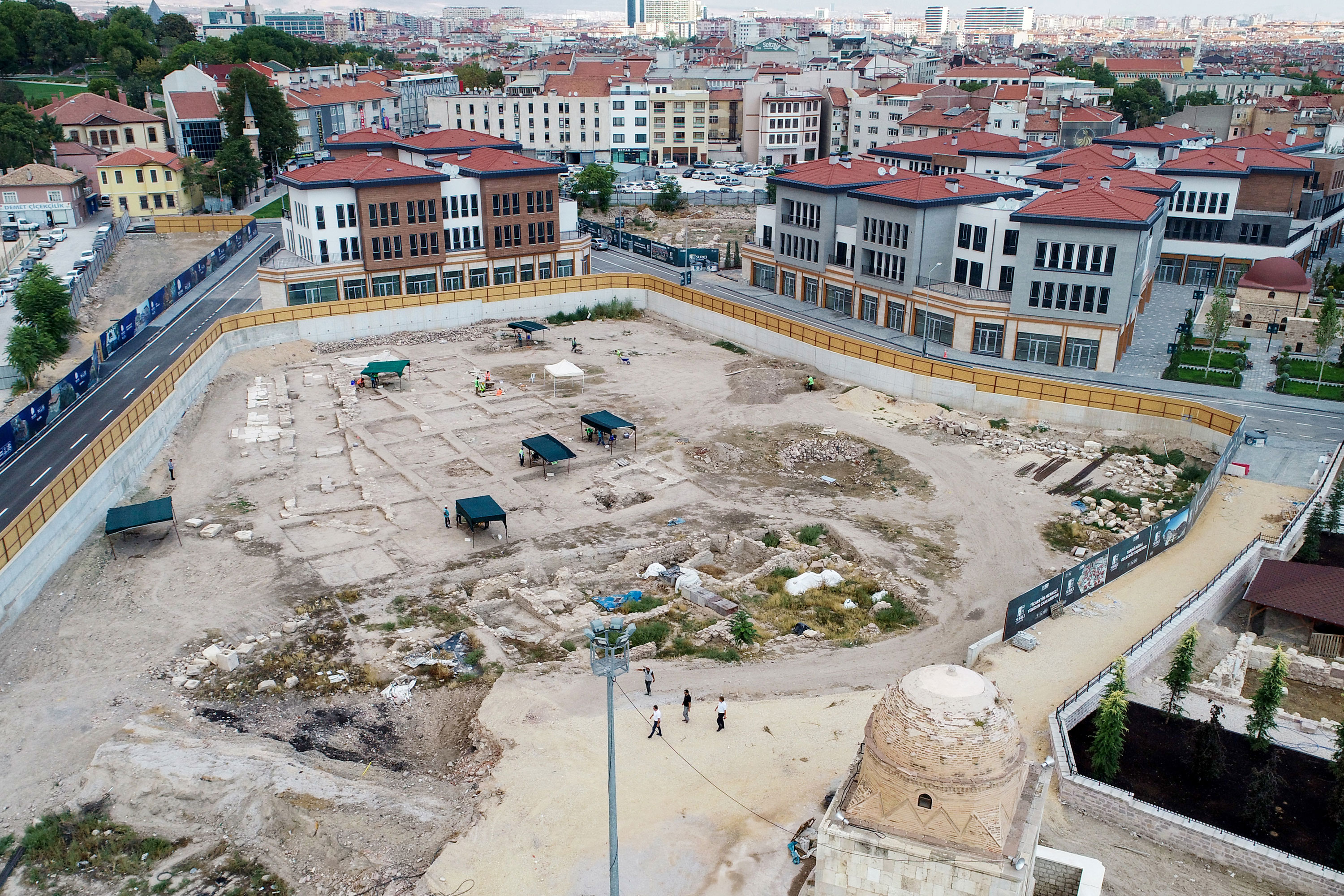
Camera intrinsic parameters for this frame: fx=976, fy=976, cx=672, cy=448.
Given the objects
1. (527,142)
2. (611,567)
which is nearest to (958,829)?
(611,567)

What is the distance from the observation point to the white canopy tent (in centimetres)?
5869

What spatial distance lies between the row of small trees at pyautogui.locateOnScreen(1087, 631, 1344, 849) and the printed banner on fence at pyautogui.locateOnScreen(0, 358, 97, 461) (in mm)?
50110

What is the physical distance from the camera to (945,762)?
1764 centimetres

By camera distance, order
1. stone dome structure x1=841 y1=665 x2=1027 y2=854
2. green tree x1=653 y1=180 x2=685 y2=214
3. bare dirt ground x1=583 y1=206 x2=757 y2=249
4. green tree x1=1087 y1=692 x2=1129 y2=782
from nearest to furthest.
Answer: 1. stone dome structure x1=841 y1=665 x2=1027 y2=854
2. green tree x1=1087 y1=692 x2=1129 y2=782
3. bare dirt ground x1=583 y1=206 x2=757 y2=249
4. green tree x1=653 y1=180 x2=685 y2=214

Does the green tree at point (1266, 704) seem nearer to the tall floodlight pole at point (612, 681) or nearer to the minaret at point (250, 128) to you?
the tall floodlight pole at point (612, 681)

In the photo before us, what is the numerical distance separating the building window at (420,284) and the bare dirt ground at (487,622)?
14.5 metres

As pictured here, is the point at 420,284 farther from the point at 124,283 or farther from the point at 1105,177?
the point at 1105,177

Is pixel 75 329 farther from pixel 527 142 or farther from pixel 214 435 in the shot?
pixel 527 142

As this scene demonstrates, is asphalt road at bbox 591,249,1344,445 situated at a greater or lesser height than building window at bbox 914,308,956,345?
lesser

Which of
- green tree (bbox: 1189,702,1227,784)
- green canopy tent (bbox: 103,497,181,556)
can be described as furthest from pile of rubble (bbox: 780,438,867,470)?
green canopy tent (bbox: 103,497,181,556)

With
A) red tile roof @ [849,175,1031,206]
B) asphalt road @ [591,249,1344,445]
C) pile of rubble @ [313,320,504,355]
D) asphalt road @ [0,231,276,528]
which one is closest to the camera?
asphalt road @ [0,231,276,528]

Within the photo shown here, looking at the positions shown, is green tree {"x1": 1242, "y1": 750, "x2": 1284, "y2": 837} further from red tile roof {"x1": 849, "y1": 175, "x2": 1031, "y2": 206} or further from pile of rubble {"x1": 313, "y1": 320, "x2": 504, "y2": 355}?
pile of rubble {"x1": 313, "y1": 320, "x2": 504, "y2": 355}

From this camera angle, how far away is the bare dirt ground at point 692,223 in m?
107

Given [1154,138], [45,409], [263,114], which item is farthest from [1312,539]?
[263,114]
